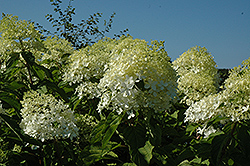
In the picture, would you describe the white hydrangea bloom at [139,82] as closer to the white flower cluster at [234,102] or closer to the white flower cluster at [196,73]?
the white flower cluster at [234,102]

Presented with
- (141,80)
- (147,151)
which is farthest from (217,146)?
(141,80)

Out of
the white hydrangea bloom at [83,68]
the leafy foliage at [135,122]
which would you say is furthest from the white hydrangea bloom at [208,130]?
the white hydrangea bloom at [83,68]

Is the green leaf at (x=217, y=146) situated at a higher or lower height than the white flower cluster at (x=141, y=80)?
lower

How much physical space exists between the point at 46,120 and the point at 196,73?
2462 millimetres

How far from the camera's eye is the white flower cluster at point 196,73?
3697mm

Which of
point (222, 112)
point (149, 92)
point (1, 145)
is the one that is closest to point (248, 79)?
point (222, 112)

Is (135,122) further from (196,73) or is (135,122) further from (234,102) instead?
(196,73)

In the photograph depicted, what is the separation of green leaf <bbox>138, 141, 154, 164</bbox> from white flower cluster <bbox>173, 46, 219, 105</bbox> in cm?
126

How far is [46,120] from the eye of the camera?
2670 millimetres

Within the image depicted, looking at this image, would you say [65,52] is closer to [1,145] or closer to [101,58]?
[101,58]

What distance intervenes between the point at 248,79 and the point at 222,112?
38cm

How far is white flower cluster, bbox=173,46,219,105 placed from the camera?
3.70 metres

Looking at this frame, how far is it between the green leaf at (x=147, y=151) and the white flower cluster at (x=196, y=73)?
126cm

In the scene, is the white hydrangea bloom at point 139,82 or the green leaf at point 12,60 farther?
the green leaf at point 12,60
